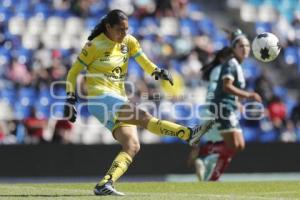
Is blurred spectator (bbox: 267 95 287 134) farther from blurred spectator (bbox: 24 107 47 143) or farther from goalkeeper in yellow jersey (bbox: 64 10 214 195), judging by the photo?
goalkeeper in yellow jersey (bbox: 64 10 214 195)

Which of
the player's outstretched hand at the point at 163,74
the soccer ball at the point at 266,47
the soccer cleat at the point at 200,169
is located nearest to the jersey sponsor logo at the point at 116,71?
the player's outstretched hand at the point at 163,74

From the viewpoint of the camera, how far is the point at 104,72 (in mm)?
9391

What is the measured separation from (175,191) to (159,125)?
3.27ft

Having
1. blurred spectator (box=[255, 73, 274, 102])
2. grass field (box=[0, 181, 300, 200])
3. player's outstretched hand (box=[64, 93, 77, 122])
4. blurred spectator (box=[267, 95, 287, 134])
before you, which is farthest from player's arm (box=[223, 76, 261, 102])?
blurred spectator (box=[255, 73, 274, 102])

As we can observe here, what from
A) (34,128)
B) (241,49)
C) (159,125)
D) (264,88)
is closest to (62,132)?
(34,128)

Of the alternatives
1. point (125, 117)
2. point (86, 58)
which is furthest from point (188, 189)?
point (86, 58)

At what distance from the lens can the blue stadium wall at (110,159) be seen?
52.6 feet

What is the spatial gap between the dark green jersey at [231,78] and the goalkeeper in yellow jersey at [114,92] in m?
2.92

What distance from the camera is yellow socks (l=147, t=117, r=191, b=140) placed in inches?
361

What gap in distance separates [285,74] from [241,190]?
37.4 ft

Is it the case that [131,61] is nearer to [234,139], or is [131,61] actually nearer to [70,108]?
[234,139]

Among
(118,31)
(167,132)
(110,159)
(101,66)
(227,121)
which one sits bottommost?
(110,159)

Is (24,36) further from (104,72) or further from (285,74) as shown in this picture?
(104,72)

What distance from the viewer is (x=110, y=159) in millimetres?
16297
